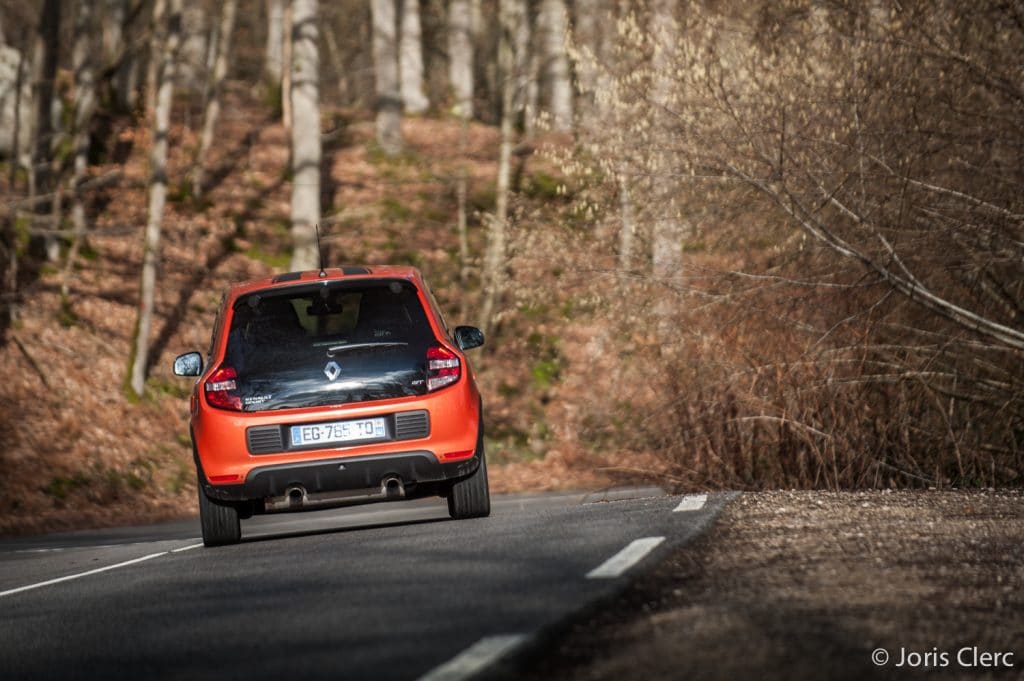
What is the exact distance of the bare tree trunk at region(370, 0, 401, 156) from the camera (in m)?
34.9

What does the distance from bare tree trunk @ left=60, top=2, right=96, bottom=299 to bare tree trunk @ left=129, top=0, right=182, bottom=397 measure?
1.72 metres

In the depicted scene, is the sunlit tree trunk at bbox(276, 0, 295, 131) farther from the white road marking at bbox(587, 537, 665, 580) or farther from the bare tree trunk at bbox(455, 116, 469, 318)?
the white road marking at bbox(587, 537, 665, 580)

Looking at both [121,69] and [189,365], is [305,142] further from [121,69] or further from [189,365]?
[189,365]

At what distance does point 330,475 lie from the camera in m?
9.52

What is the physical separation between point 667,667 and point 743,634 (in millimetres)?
512

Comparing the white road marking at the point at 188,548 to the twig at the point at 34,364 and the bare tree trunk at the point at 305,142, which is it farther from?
the bare tree trunk at the point at 305,142

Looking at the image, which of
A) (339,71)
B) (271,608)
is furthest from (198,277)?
(339,71)

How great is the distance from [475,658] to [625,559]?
2.16 metres

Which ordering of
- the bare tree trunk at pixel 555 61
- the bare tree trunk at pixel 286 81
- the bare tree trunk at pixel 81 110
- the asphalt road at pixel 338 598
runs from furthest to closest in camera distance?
the bare tree trunk at pixel 286 81
the bare tree trunk at pixel 555 61
the bare tree trunk at pixel 81 110
the asphalt road at pixel 338 598

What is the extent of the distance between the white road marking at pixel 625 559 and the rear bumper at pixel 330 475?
242 cm

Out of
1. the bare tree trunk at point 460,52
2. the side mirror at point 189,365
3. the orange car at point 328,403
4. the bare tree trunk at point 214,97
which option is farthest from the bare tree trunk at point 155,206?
the bare tree trunk at point 460,52

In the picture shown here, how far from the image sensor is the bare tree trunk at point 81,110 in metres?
24.7

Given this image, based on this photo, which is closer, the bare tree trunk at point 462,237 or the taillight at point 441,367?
the taillight at point 441,367

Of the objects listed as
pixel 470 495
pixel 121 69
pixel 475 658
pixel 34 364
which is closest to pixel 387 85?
pixel 121 69
